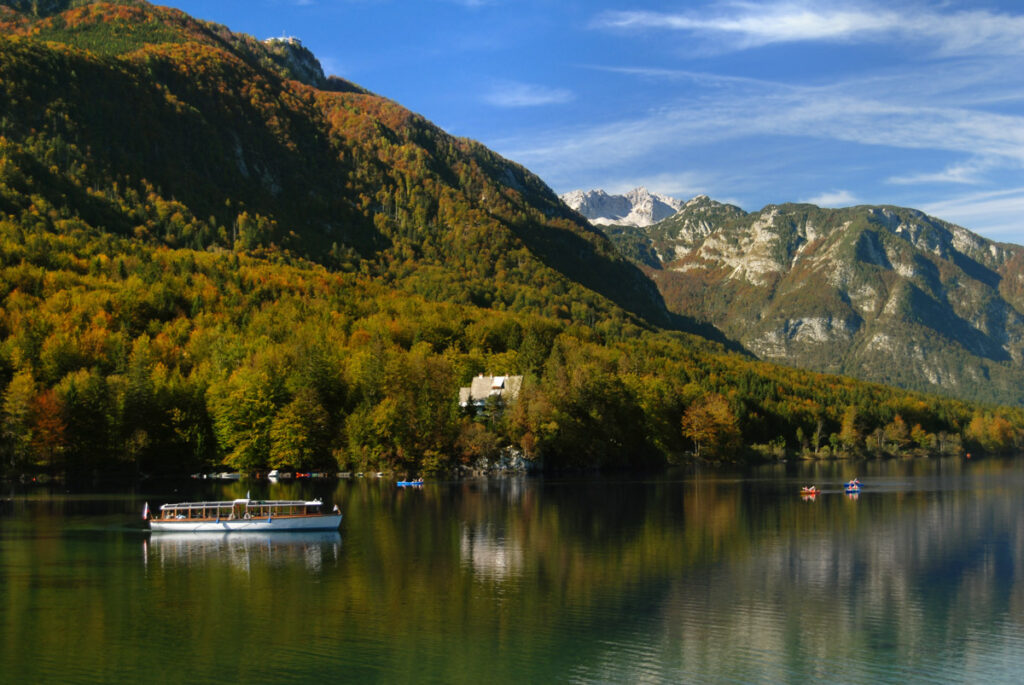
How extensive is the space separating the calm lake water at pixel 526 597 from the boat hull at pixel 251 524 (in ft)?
3.09

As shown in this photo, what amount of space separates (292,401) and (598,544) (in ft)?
273

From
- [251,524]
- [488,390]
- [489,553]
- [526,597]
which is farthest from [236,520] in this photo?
[488,390]

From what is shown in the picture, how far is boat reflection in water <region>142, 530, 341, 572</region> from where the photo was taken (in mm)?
61219

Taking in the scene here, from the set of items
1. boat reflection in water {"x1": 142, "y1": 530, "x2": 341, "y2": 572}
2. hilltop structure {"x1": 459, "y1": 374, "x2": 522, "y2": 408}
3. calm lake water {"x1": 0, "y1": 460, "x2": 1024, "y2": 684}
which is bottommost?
boat reflection in water {"x1": 142, "y1": 530, "x2": 341, "y2": 572}

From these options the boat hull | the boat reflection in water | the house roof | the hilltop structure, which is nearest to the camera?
the boat reflection in water

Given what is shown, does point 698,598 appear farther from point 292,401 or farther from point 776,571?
point 292,401

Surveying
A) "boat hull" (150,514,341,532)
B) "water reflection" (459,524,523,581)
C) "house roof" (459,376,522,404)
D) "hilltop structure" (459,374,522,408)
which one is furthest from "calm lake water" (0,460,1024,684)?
"house roof" (459,376,522,404)

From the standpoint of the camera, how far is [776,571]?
56.0m

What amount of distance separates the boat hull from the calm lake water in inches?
37.1

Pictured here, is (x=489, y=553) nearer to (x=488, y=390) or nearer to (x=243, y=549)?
(x=243, y=549)

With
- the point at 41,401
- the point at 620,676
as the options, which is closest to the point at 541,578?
the point at 620,676

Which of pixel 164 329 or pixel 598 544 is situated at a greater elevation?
pixel 164 329

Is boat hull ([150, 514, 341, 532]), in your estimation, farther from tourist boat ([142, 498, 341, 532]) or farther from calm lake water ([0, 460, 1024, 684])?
calm lake water ([0, 460, 1024, 684])

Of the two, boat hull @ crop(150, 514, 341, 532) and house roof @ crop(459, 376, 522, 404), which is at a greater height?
house roof @ crop(459, 376, 522, 404)
